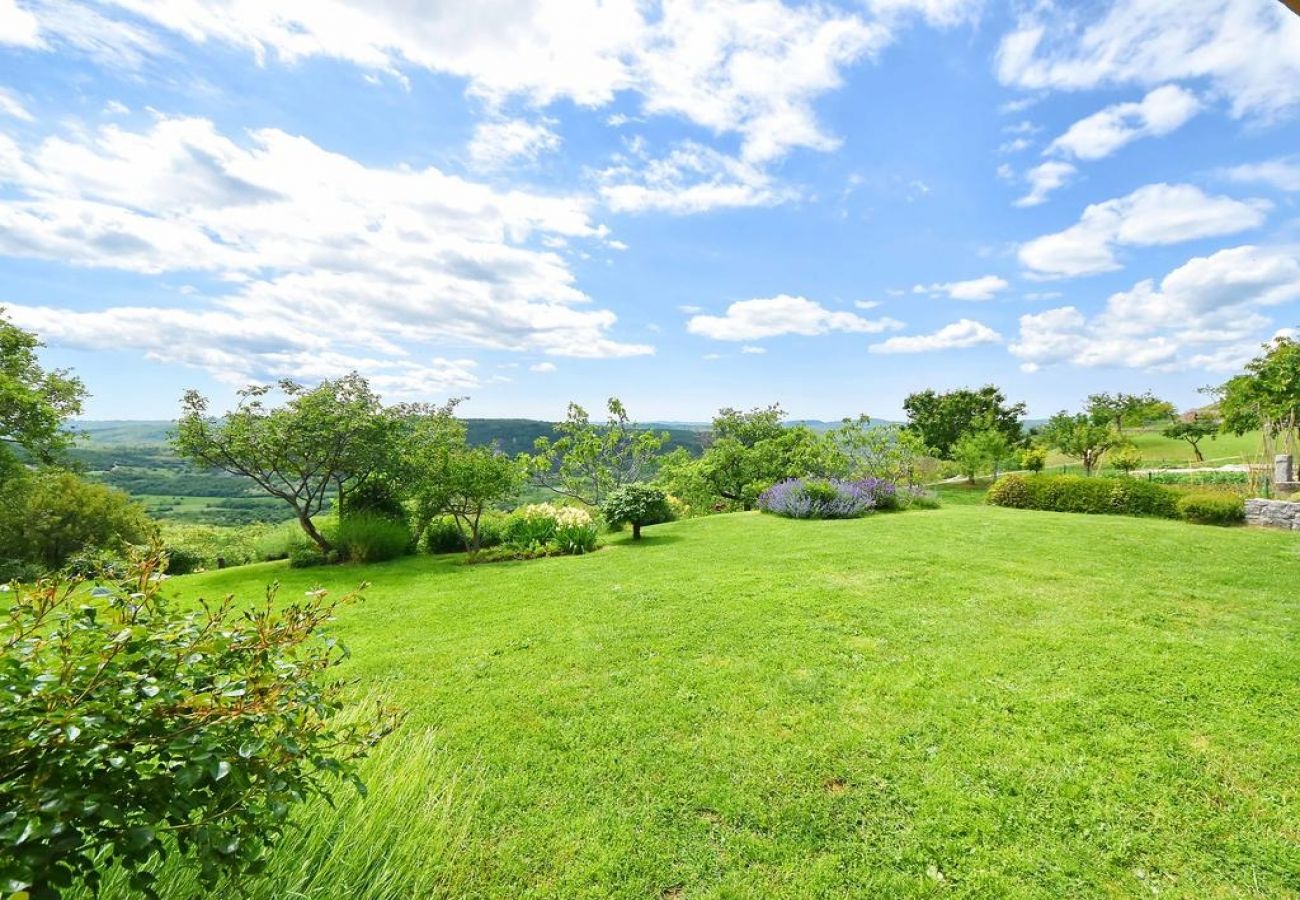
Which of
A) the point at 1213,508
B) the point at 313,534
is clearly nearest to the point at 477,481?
the point at 313,534

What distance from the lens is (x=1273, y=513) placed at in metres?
10.1

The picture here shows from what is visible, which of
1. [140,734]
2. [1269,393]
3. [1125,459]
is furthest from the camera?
[1125,459]

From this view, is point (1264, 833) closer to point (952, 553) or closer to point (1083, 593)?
point (1083, 593)

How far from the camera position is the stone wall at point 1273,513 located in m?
9.73

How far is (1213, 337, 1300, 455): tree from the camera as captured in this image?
16.5 metres

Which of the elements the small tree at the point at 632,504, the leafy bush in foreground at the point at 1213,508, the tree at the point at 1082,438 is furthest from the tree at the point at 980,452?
the small tree at the point at 632,504

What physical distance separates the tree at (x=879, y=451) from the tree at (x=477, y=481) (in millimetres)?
9634

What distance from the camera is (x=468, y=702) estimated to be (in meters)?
3.97

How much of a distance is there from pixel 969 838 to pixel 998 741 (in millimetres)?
932

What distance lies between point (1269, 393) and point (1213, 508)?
534 inches

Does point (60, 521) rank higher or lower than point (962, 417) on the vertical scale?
lower

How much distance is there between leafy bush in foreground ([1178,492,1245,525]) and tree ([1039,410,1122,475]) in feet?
50.2

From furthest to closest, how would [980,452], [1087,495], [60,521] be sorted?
1. [980,452]
2. [60,521]
3. [1087,495]

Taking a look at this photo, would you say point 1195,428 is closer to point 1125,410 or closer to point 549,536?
point 1125,410
